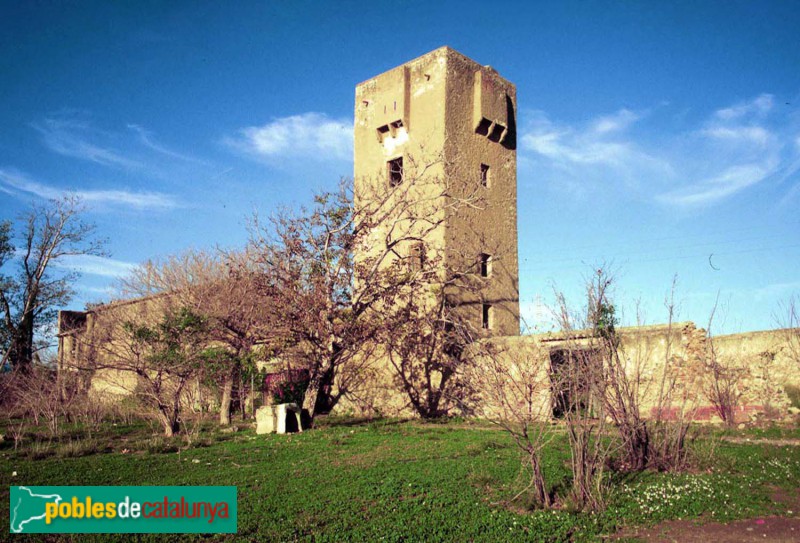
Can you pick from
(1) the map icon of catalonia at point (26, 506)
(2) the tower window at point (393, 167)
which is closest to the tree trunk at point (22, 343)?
(2) the tower window at point (393, 167)

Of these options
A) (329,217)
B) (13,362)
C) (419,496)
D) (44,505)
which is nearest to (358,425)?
(329,217)

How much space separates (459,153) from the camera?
1944 cm

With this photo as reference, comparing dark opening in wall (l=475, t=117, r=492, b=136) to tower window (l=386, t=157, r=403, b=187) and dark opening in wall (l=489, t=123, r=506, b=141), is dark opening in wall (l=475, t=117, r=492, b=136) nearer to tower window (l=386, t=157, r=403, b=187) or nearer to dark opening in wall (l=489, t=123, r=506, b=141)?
dark opening in wall (l=489, t=123, r=506, b=141)

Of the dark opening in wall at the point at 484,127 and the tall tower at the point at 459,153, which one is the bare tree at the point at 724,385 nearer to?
the tall tower at the point at 459,153

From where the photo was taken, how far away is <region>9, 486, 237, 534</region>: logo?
237 inches

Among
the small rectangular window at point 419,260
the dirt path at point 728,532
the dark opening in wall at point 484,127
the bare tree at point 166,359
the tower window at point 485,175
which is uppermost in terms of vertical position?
the dark opening in wall at point 484,127

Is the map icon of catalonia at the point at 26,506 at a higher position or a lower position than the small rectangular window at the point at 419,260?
lower

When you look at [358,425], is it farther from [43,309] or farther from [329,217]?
[43,309]

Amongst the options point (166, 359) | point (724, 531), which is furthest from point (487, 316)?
point (724, 531)

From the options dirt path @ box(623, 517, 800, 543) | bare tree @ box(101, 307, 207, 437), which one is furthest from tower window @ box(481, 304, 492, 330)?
dirt path @ box(623, 517, 800, 543)

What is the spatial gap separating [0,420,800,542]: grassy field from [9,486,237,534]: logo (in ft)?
0.86

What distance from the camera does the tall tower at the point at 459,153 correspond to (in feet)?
62.6

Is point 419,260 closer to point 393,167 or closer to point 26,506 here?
point 393,167

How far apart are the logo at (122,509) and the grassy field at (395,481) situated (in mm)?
263
